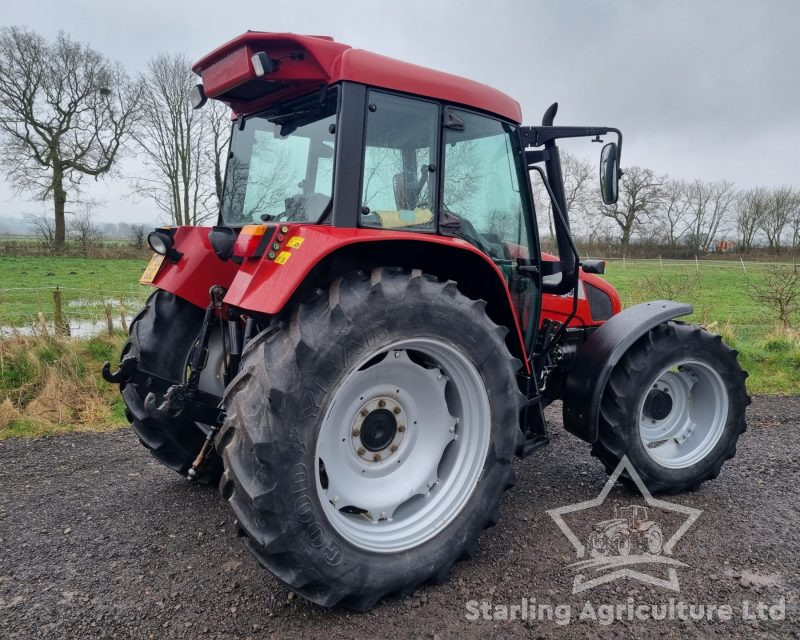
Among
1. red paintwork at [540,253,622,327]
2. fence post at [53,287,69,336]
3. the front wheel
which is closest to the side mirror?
red paintwork at [540,253,622,327]

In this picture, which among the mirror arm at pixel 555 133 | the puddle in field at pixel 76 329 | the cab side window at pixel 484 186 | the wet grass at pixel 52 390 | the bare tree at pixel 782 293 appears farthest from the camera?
the bare tree at pixel 782 293

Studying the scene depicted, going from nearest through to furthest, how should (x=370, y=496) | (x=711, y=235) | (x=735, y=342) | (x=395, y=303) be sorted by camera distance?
(x=395, y=303)
(x=370, y=496)
(x=735, y=342)
(x=711, y=235)

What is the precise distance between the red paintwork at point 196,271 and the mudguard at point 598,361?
2.04m

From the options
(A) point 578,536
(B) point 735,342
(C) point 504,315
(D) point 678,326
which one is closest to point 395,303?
(C) point 504,315

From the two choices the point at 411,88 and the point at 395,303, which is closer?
the point at 395,303

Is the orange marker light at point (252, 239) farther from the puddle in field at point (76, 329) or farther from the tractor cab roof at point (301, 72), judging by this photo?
the puddle in field at point (76, 329)

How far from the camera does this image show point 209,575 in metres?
2.42

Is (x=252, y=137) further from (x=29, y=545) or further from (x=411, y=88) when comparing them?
(x=29, y=545)

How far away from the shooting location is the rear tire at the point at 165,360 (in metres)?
2.96

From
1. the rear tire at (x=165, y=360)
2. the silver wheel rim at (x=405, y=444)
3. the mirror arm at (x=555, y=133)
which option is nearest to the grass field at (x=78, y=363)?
the rear tire at (x=165, y=360)

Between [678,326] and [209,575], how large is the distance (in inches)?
113

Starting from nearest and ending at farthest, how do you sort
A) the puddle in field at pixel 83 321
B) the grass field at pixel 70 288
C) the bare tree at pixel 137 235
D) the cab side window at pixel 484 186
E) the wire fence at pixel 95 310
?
the cab side window at pixel 484 186 < the puddle in field at pixel 83 321 < the wire fence at pixel 95 310 < the grass field at pixel 70 288 < the bare tree at pixel 137 235

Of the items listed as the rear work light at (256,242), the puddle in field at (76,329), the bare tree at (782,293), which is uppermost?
the rear work light at (256,242)

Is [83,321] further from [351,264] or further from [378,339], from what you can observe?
[378,339]
